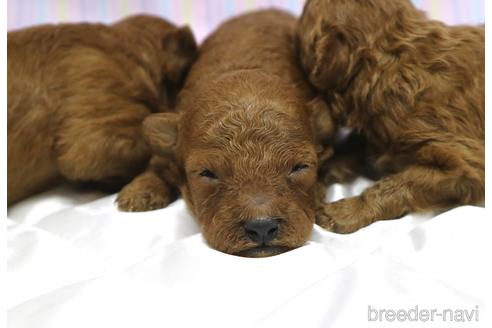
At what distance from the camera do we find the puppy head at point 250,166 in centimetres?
158

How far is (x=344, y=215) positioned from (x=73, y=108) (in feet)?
3.59

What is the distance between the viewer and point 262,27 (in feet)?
8.02

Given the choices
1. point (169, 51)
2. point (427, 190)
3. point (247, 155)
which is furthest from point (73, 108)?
point (427, 190)

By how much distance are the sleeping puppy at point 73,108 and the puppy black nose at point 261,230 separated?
86 centimetres

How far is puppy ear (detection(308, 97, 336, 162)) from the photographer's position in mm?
1954

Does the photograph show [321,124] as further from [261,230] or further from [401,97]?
[261,230]

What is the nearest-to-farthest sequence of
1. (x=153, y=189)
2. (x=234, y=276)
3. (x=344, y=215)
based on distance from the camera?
(x=234, y=276), (x=344, y=215), (x=153, y=189)

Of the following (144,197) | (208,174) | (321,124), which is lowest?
(144,197)

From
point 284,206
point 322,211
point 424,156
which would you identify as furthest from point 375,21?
point 284,206

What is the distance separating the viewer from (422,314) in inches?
53.0

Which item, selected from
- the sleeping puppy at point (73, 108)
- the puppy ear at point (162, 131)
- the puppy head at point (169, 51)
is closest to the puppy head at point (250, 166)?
the puppy ear at point (162, 131)

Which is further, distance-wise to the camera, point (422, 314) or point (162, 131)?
point (162, 131)

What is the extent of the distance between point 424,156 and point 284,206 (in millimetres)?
633

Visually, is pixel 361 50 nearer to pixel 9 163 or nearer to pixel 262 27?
pixel 262 27
